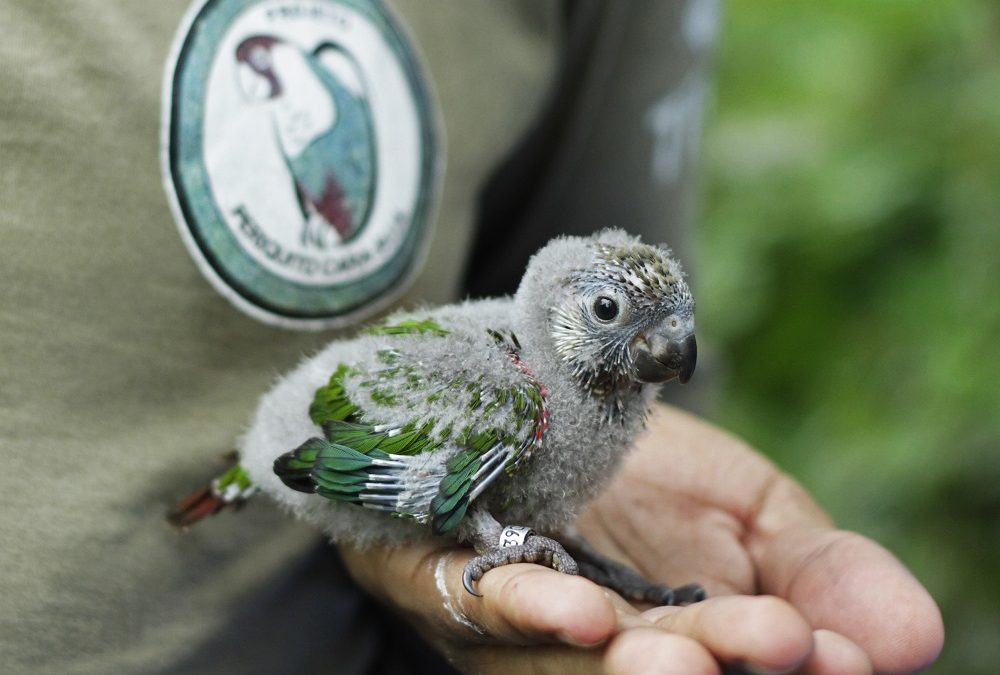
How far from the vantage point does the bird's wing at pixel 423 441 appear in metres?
1.04

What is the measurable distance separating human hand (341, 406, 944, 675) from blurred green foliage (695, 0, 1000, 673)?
4.65ft

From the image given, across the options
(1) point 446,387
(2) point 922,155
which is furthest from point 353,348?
(2) point 922,155

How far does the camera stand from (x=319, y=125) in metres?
1.35

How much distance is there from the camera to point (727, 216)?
326cm

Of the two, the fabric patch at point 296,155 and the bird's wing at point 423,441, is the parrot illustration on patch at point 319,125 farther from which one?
the bird's wing at point 423,441

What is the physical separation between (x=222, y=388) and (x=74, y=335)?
0.24 m

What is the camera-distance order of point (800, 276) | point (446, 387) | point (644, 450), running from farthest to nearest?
point (800, 276)
point (644, 450)
point (446, 387)

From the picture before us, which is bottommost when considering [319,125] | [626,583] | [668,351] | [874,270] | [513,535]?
[513,535]

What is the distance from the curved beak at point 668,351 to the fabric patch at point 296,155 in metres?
0.49

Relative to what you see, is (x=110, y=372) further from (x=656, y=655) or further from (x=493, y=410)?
(x=656, y=655)

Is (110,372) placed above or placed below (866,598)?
below

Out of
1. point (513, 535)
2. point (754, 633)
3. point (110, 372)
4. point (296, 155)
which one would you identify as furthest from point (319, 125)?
point (754, 633)

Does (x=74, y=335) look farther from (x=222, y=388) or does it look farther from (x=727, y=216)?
(x=727, y=216)

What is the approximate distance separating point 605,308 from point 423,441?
28cm
